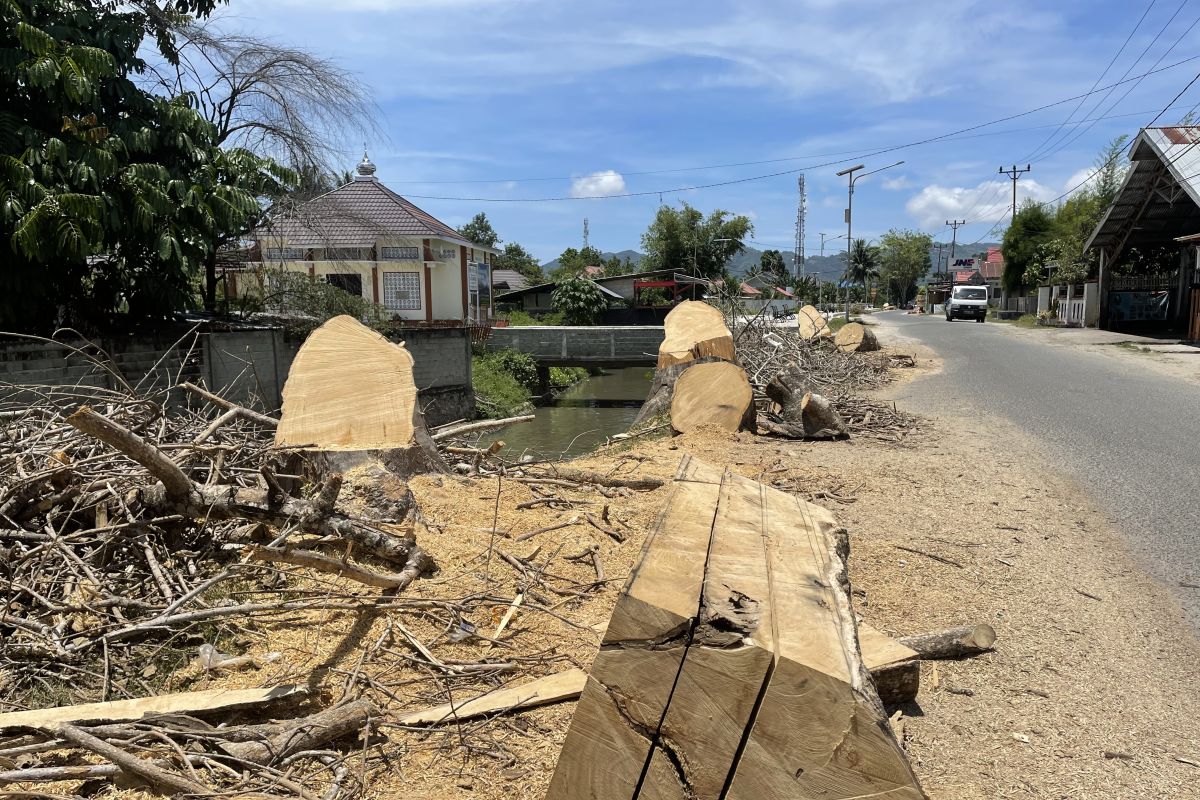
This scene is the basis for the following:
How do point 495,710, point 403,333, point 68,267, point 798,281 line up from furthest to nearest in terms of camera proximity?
point 798,281 < point 403,333 < point 68,267 < point 495,710

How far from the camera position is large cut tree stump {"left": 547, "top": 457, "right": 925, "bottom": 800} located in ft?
5.56

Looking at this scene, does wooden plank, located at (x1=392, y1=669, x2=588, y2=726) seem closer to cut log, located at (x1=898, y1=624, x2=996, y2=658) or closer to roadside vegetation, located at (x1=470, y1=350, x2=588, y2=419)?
cut log, located at (x1=898, y1=624, x2=996, y2=658)

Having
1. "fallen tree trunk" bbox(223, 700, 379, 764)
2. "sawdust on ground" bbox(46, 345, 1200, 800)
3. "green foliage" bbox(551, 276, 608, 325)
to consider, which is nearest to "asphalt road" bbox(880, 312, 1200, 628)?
"sawdust on ground" bbox(46, 345, 1200, 800)

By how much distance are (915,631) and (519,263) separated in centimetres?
6073

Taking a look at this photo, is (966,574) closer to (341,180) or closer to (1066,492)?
(1066,492)

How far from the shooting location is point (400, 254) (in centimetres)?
2569

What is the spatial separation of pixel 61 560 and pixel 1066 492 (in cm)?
674

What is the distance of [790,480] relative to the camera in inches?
262

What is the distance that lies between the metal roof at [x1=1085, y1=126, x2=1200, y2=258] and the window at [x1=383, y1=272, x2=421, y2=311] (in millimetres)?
21689

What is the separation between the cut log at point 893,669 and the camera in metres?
2.92

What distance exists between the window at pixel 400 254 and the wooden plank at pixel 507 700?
2398cm

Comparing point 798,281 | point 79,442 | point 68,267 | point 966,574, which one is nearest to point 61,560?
point 79,442

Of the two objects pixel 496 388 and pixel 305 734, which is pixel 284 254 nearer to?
pixel 496 388

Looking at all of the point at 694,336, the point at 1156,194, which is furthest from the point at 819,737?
the point at 1156,194
